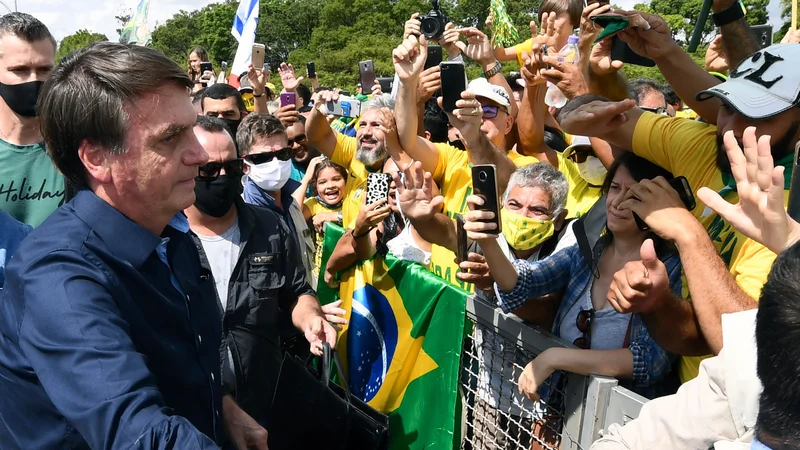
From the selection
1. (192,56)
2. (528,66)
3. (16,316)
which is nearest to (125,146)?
(16,316)

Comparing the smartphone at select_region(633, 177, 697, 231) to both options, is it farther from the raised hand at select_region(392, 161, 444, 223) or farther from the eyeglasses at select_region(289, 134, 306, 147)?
the eyeglasses at select_region(289, 134, 306, 147)

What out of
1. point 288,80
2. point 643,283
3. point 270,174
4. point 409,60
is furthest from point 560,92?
point 288,80

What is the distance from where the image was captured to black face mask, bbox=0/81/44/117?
3.21 meters

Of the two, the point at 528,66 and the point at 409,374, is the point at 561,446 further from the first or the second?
the point at 528,66

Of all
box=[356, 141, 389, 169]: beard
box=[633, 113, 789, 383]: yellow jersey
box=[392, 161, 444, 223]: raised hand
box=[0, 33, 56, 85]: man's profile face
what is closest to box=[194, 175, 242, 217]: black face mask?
box=[392, 161, 444, 223]: raised hand

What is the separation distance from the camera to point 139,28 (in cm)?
724

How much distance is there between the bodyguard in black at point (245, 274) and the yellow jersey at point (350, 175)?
1.38 metres

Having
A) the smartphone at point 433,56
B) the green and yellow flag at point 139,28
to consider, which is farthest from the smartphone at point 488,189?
the green and yellow flag at point 139,28

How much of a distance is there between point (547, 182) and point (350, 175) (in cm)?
232

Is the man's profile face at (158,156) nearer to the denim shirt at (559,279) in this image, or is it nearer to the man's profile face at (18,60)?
the denim shirt at (559,279)

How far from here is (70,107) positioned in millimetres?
1713

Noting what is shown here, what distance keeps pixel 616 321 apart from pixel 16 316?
200cm

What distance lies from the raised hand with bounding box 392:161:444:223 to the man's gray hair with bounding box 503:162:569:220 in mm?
359

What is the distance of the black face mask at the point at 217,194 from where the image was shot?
3.30m
